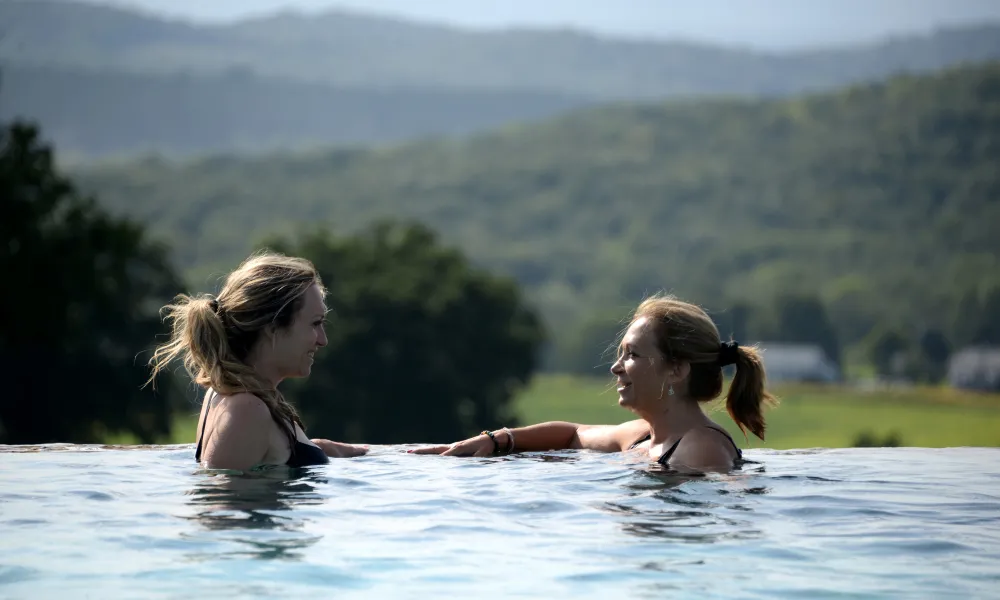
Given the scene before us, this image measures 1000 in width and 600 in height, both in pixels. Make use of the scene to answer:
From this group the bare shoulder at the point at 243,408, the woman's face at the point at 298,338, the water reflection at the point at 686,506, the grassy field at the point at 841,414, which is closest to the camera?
the water reflection at the point at 686,506

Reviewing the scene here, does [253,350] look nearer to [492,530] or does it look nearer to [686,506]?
[492,530]

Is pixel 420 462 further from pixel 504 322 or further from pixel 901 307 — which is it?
pixel 901 307

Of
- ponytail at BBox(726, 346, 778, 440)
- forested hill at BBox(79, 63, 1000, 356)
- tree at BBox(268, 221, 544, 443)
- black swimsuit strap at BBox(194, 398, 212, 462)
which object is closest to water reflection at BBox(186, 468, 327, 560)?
black swimsuit strap at BBox(194, 398, 212, 462)

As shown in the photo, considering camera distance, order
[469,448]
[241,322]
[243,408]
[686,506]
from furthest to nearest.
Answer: [469,448] < [241,322] < [243,408] < [686,506]

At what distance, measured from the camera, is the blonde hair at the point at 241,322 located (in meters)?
6.39

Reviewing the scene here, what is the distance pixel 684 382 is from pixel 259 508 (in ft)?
8.01

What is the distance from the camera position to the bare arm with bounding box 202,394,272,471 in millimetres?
6312

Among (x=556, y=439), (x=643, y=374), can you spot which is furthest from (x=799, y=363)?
(x=643, y=374)

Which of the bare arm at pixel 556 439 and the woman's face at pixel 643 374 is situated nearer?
the woman's face at pixel 643 374

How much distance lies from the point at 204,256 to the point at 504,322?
326 feet

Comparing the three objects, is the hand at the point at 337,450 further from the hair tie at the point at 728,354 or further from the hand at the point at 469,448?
the hair tie at the point at 728,354

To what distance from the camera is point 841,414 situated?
288 ft

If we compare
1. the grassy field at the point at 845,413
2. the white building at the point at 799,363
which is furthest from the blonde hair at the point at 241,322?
the white building at the point at 799,363

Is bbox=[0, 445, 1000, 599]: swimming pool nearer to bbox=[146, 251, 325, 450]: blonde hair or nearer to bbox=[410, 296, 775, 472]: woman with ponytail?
bbox=[410, 296, 775, 472]: woman with ponytail
